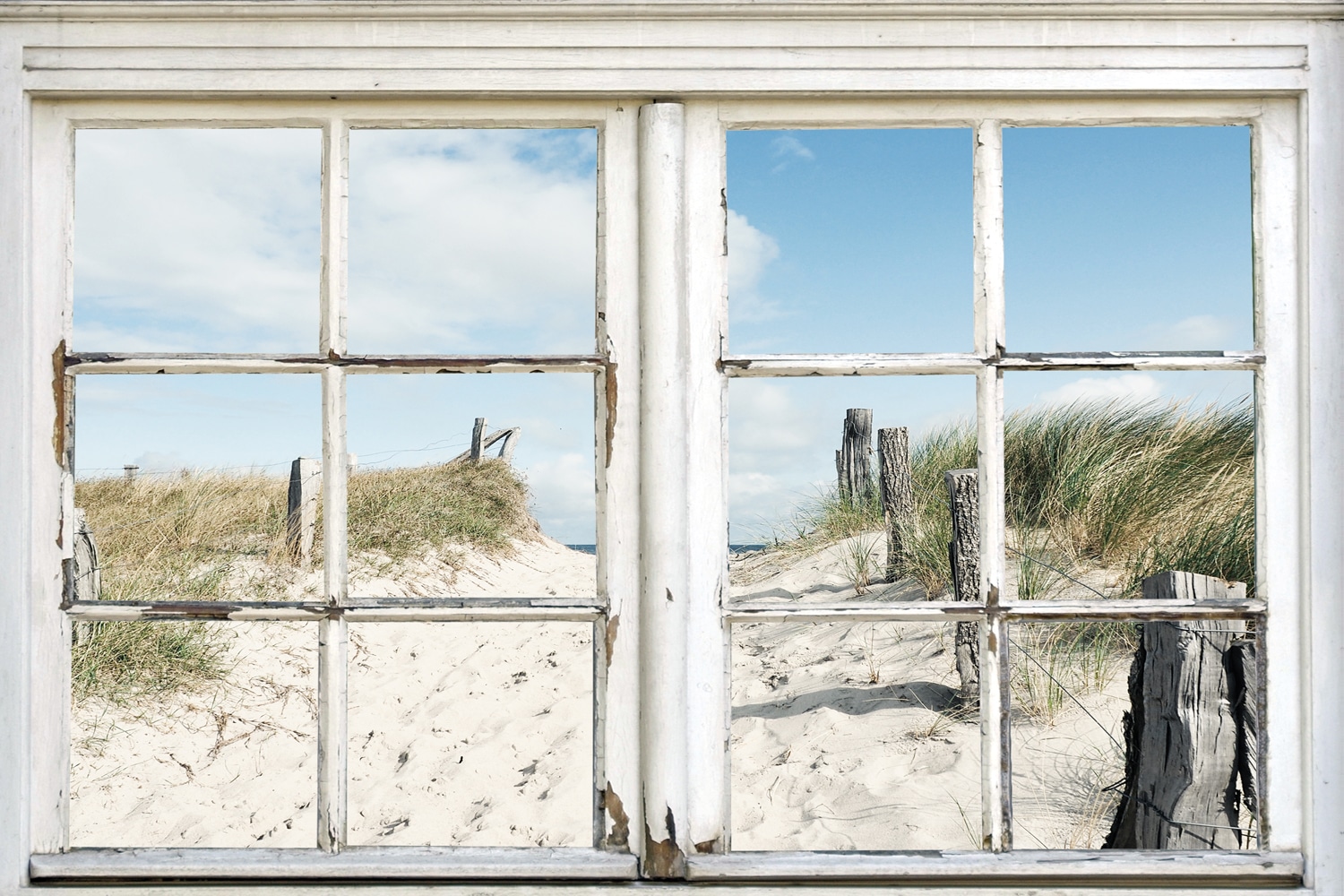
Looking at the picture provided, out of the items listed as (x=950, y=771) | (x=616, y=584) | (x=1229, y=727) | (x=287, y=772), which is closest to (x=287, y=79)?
(x=616, y=584)

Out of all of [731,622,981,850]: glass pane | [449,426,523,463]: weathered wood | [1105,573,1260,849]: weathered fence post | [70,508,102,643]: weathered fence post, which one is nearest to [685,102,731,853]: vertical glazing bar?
[1105,573,1260,849]: weathered fence post

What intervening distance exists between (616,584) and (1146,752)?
130 cm

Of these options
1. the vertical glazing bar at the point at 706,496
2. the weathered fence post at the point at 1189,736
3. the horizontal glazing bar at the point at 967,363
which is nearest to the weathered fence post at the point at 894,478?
the weathered fence post at the point at 1189,736

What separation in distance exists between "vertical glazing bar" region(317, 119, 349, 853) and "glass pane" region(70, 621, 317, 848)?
9.14 ft

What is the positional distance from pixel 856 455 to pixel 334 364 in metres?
5.47

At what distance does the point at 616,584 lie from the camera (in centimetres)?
108

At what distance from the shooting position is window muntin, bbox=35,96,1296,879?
41.6 inches

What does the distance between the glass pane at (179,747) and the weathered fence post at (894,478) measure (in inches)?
132

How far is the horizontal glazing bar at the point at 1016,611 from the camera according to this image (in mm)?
1060

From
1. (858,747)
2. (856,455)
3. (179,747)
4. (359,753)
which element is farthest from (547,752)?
(856,455)

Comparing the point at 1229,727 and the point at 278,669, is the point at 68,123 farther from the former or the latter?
the point at 278,669

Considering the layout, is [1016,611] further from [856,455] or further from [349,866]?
[856,455]

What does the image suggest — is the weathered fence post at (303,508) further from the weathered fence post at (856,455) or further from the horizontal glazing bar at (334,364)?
the horizontal glazing bar at (334,364)

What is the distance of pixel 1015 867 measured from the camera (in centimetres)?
106
